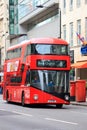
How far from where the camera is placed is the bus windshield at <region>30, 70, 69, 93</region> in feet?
100

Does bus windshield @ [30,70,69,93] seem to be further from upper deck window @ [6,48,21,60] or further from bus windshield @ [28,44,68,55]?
upper deck window @ [6,48,21,60]

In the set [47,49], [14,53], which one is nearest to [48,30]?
[14,53]

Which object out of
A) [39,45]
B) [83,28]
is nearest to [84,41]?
[83,28]

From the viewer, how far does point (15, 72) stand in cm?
3500

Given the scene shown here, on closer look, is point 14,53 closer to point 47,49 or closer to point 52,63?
point 47,49

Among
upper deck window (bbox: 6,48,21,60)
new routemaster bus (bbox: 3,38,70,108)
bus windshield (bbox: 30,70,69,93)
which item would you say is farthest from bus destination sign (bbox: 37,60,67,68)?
upper deck window (bbox: 6,48,21,60)

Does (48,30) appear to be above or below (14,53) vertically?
above

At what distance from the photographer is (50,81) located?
30.7m

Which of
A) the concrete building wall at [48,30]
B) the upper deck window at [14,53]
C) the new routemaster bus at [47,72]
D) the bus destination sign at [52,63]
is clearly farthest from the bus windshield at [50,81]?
the concrete building wall at [48,30]

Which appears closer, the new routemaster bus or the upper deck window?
the new routemaster bus

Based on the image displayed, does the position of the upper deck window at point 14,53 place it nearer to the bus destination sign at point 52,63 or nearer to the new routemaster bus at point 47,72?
the new routemaster bus at point 47,72

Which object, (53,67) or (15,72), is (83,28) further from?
(53,67)

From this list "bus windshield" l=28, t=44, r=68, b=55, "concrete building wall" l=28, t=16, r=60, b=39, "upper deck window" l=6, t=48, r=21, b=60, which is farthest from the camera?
"concrete building wall" l=28, t=16, r=60, b=39

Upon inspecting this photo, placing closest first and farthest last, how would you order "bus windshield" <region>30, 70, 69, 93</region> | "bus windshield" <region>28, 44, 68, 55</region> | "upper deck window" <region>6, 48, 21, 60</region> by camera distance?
"bus windshield" <region>30, 70, 69, 93</region>, "bus windshield" <region>28, 44, 68, 55</region>, "upper deck window" <region>6, 48, 21, 60</region>
